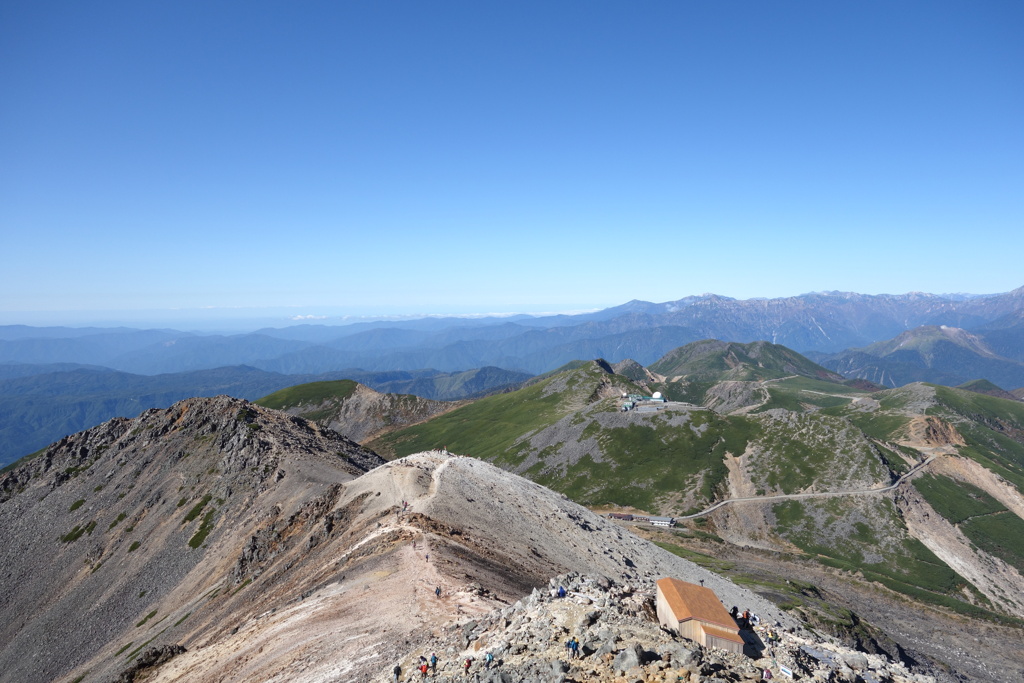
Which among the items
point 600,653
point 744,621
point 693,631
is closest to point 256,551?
point 600,653

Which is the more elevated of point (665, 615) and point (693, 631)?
point (693, 631)

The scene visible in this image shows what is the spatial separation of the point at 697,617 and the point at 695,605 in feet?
4.59

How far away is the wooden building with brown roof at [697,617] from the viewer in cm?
2862

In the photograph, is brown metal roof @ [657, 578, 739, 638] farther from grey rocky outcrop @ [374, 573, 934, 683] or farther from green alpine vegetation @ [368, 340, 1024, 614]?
green alpine vegetation @ [368, 340, 1024, 614]

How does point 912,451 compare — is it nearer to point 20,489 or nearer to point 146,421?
point 146,421

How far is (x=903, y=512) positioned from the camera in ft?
392

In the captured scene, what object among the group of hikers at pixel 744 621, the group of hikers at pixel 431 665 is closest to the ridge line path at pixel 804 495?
the group of hikers at pixel 744 621

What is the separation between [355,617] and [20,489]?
11758 cm

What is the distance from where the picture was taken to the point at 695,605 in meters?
30.7

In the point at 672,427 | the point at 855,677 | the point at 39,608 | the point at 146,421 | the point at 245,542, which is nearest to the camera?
the point at 855,677

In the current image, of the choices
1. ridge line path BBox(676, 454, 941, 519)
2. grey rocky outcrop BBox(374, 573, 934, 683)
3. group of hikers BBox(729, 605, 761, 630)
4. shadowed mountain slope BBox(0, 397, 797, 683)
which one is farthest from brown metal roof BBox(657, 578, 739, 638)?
ridge line path BBox(676, 454, 941, 519)

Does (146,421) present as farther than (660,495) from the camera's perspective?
No

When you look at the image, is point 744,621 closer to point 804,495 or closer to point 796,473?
point 804,495

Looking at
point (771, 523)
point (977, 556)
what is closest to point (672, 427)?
point (771, 523)
